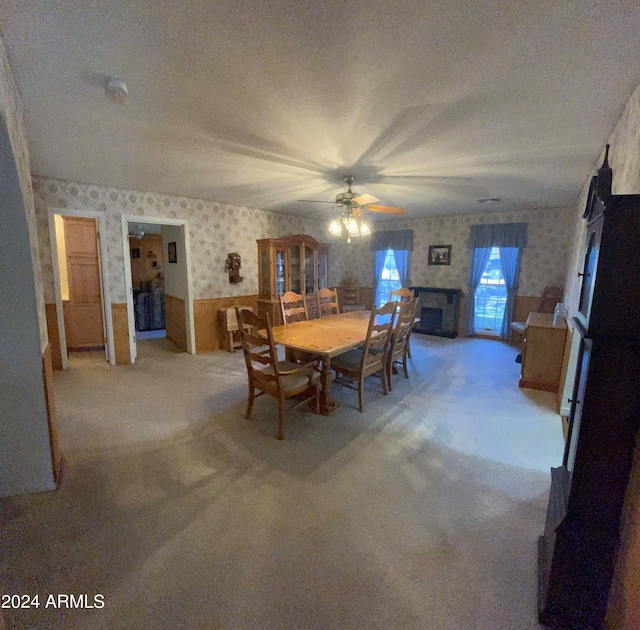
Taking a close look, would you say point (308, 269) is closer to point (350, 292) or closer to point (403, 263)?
point (350, 292)

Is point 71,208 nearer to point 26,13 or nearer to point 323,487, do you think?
point 26,13

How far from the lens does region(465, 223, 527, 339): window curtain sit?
541cm

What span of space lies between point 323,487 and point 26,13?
265cm

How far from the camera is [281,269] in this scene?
5422mm

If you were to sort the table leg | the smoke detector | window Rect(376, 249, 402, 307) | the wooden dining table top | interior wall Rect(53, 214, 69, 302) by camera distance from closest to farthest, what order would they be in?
the smoke detector < the wooden dining table top < the table leg < interior wall Rect(53, 214, 69, 302) < window Rect(376, 249, 402, 307)

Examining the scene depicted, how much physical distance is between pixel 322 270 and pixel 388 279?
5.57ft

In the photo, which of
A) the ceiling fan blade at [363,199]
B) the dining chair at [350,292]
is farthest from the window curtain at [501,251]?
the ceiling fan blade at [363,199]

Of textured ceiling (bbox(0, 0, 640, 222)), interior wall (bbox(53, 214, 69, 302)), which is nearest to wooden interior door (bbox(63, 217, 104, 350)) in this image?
interior wall (bbox(53, 214, 69, 302))

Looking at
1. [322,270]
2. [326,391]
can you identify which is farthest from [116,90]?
[322,270]

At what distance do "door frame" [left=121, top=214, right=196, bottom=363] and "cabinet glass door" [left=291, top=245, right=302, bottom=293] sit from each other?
5.69 feet

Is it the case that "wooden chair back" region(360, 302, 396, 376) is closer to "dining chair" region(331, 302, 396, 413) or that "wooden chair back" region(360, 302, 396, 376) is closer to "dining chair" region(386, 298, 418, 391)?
"dining chair" region(331, 302, 396, 413)

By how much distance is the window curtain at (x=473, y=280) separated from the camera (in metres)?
5.77

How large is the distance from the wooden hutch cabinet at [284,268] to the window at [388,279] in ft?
5.50

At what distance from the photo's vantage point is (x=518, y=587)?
4.51 ft
